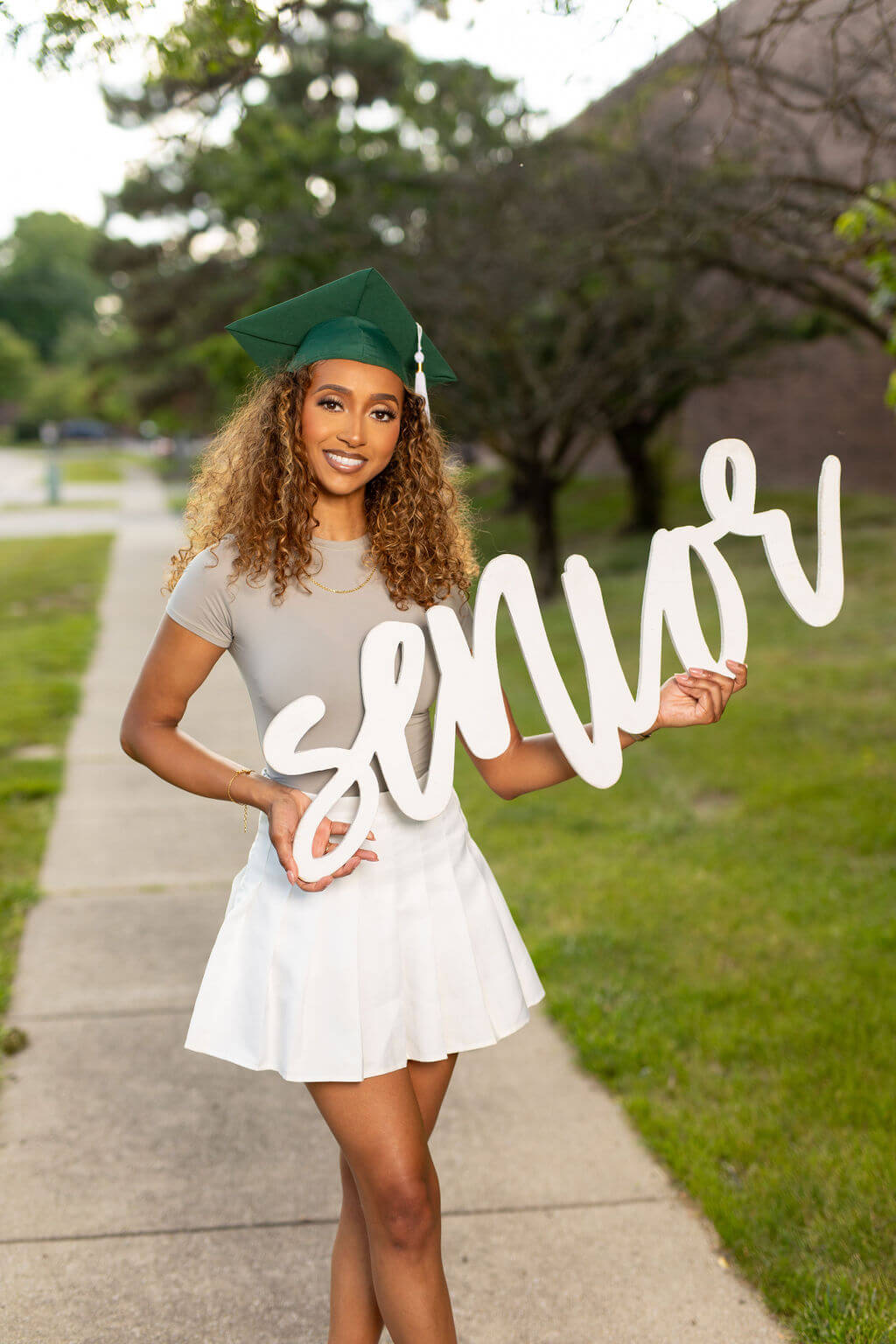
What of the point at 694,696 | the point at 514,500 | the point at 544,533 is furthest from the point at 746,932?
the point at 514,500

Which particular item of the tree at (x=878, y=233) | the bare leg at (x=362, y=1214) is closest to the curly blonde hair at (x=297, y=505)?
the bare leg at (x=362, y=1214)

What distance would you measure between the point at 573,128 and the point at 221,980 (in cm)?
1219

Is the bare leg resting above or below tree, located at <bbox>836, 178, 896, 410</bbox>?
below

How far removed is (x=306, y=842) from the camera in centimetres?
189

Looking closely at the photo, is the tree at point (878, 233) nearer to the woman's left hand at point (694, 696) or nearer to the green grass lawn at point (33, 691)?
the woman's left hand at point (694, 696)

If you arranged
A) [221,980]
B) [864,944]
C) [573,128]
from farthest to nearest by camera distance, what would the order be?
[573,128] < [864,944] < [221,980]

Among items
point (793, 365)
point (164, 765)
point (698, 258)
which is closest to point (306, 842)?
point (164, 765)

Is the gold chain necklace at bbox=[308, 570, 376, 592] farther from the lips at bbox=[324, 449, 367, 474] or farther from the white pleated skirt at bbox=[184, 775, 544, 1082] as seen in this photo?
the white pleated skirt at bbox=[184, 775, 544, 1082]

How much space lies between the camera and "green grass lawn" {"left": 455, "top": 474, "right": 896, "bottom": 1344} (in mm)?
2822

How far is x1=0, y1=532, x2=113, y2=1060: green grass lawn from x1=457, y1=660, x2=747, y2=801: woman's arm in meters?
2.51

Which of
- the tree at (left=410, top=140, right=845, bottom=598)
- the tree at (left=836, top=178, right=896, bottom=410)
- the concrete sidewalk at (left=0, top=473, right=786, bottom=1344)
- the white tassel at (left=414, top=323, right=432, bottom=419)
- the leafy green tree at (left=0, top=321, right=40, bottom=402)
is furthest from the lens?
the leafy green tree at (left=0, top=321, right=40, bottom=402)

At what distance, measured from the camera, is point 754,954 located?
4.32m

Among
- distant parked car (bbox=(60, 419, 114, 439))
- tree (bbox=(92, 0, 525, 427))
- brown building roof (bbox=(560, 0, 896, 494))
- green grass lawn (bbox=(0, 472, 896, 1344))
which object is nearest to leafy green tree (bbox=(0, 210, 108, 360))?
distant parked car (bbox=(60, 419, 114, 439))

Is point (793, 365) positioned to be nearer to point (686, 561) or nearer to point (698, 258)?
point (698, 258)
